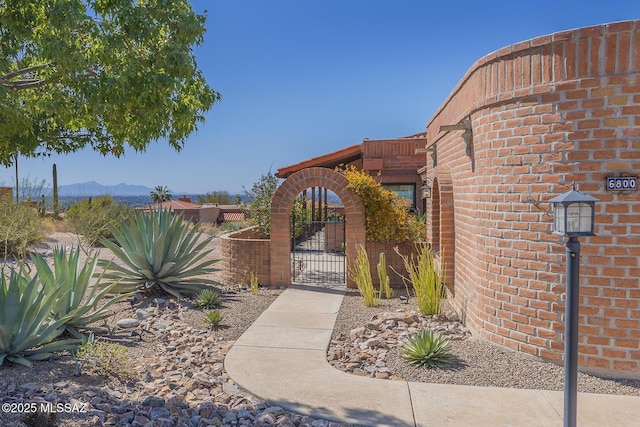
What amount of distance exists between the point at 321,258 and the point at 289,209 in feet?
13.8

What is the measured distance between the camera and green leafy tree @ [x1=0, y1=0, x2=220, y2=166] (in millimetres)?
5039

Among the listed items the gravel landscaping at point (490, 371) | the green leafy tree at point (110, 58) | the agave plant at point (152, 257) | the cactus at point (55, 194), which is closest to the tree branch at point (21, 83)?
the green leafy tree at point (110, 58)

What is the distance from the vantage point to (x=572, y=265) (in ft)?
11.3

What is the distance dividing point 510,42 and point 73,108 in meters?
6.01

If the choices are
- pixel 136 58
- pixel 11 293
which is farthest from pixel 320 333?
pixel 136 58

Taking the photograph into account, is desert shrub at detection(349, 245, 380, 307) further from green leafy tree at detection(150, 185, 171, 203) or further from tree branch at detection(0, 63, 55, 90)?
green leafy tree at detection(150, 185, 171, 203)

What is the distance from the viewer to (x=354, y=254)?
9.80 meters

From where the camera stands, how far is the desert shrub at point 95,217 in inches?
618

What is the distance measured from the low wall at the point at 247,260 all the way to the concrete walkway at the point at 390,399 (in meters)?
4.32

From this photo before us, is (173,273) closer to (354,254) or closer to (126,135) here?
(126,135)

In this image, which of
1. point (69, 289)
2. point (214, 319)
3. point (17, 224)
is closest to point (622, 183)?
point (214, 319)

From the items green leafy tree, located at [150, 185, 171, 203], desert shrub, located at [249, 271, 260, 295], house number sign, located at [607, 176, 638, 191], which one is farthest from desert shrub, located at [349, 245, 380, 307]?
green leafy tree, located at [150, 185, 171, 203]

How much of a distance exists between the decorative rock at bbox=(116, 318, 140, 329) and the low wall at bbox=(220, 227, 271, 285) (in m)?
3.65

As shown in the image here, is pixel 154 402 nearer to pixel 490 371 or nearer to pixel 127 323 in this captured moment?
pixel 127 323
